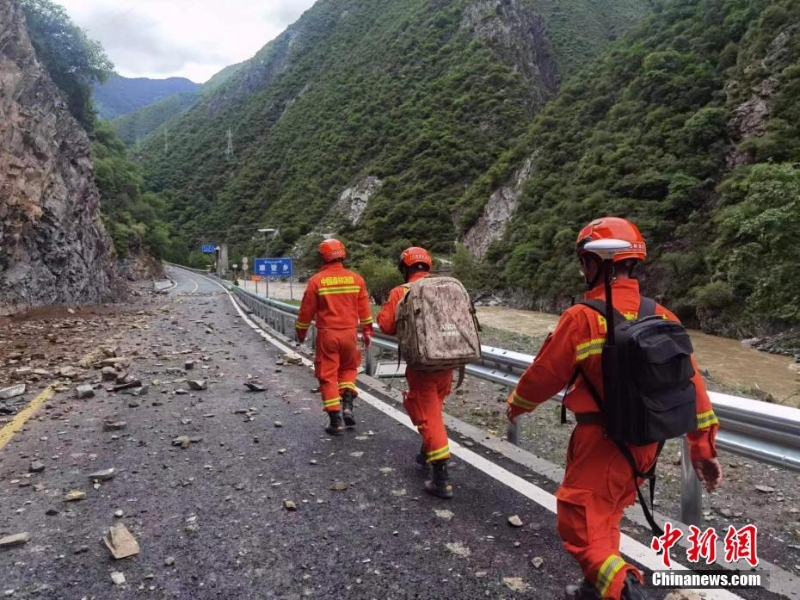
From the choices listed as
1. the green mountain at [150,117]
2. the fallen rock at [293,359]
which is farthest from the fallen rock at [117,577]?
the green mountain at [150,117]

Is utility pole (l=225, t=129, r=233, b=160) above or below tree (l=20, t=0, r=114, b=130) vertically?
above

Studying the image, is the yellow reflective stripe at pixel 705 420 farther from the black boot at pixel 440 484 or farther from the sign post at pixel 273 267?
the sign post at pixel 273 267

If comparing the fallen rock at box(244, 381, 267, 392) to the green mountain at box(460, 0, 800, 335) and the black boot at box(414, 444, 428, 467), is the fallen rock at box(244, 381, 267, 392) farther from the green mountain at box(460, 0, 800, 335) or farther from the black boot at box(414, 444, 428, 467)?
the green mountain at box(460, 0, 800, 335)

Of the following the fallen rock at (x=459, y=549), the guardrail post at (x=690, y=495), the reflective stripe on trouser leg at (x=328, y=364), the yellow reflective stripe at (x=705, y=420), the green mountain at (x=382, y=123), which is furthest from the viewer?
the green mountain at (x=382, y=123)

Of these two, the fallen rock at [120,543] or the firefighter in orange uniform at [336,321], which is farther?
the firefighter in orange uniform at [336,321]

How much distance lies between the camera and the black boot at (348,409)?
5109 millimetres

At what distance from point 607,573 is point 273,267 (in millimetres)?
25541

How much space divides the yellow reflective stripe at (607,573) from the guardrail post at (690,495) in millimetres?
1107

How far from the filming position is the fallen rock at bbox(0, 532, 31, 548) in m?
2.91

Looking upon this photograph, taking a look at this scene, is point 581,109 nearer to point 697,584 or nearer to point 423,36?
point 423,36

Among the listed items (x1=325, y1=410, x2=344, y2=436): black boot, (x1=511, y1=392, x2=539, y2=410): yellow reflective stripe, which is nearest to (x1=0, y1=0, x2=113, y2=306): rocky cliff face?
(x1=325, y1=410, x2=344, y2=436): black boot

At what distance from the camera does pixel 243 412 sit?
18.6ft

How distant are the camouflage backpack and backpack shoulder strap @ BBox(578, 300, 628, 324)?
1491 millimetres

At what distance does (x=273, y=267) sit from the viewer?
26453mm
